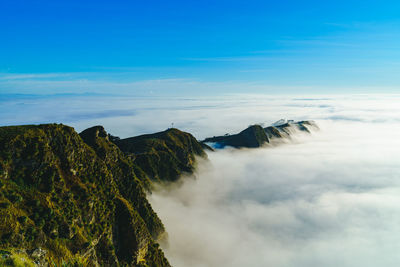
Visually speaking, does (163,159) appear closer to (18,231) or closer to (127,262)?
(127,262)

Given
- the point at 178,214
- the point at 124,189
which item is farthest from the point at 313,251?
the point at 124,189

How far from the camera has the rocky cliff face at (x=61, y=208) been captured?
43938 millimetres

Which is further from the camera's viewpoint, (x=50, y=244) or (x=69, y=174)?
(x=69, y=174)

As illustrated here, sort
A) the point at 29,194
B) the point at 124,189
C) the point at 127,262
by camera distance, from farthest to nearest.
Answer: the point at 124,189 < the point at 127,262 < the point at 29,194

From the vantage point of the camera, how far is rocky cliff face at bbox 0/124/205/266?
4394 cm

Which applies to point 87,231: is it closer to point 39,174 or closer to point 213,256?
point 39,174

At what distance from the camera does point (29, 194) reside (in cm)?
5141

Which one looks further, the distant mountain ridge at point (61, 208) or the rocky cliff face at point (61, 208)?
the rocky cliff face at point (61, 208)

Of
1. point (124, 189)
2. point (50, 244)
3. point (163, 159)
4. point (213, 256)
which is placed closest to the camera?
point (50, 244)

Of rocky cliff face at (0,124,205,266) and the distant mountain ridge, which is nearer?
the distant mountain ridge

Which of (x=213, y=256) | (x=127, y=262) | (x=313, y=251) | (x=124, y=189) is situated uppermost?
(x=124, y=189)

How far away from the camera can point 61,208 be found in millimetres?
55562

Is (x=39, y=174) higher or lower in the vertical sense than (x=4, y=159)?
lower

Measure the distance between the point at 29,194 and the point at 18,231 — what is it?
11444mm
